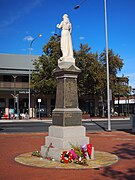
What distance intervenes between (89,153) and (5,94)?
108ft

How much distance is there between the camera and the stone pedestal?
30.8ft

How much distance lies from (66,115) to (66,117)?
73 millimetres

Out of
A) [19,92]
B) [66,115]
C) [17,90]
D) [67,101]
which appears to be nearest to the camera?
[66,115]

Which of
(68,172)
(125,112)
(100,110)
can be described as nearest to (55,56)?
(100,110)

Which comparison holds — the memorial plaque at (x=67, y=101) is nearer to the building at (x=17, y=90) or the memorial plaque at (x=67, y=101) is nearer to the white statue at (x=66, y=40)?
the white statue at (x=66, y=40)

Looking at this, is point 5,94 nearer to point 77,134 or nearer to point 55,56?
point 55,56

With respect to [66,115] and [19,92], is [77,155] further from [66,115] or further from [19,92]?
[19,92]

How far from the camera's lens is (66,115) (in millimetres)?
9617

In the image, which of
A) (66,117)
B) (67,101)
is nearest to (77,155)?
(66,117)

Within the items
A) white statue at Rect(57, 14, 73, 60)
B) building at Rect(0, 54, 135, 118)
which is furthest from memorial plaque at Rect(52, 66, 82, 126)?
building at Rect(0, 54, 135, 118)

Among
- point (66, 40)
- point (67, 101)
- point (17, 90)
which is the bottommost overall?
point (67, 101)

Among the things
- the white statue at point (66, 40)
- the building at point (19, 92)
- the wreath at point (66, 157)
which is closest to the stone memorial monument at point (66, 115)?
the white statue at point (66, 40)

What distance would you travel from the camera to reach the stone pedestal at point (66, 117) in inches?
369

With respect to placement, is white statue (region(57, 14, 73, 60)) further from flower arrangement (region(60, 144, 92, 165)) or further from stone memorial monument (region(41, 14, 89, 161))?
flower arrangement (region(60, 144, 92, 165))
